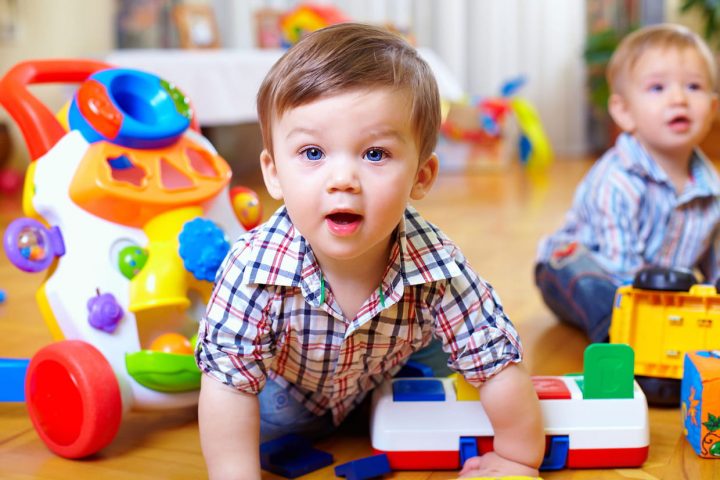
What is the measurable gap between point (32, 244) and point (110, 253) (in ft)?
0.27

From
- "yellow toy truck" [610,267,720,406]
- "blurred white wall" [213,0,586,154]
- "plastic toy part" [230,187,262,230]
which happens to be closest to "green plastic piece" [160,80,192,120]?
"plastic toy part" [230,187,262,230]

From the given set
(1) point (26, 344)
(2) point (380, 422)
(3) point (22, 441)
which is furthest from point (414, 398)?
(1) point (26, 344)

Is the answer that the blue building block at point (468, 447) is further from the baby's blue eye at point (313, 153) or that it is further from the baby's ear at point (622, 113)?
the baby's ear at point (622, 113)

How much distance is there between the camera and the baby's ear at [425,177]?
794 mm

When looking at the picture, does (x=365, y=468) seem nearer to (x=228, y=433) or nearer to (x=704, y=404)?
(x=228, y=433)

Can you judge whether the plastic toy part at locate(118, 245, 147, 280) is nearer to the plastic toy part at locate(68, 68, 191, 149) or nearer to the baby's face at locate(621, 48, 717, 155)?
the plastic toy part at locate(68, 68, 191, 149)

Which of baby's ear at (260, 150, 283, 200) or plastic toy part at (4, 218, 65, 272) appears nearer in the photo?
baby's ear at (260, 150, 283, 200)

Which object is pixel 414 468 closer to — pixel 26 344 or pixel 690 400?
pixel 690 400

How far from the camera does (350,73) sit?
71cm

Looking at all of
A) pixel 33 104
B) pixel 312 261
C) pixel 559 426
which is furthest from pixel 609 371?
pixel 33 104

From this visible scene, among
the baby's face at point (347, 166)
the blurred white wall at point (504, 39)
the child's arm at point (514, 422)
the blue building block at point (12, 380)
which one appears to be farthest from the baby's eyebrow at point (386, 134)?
the blurred white wall at point (504, 39)

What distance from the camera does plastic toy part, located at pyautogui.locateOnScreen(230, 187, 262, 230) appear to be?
1.07 metres

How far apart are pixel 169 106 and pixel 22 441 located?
1.31 feet

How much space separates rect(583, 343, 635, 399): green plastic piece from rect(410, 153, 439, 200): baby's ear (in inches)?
9.0
